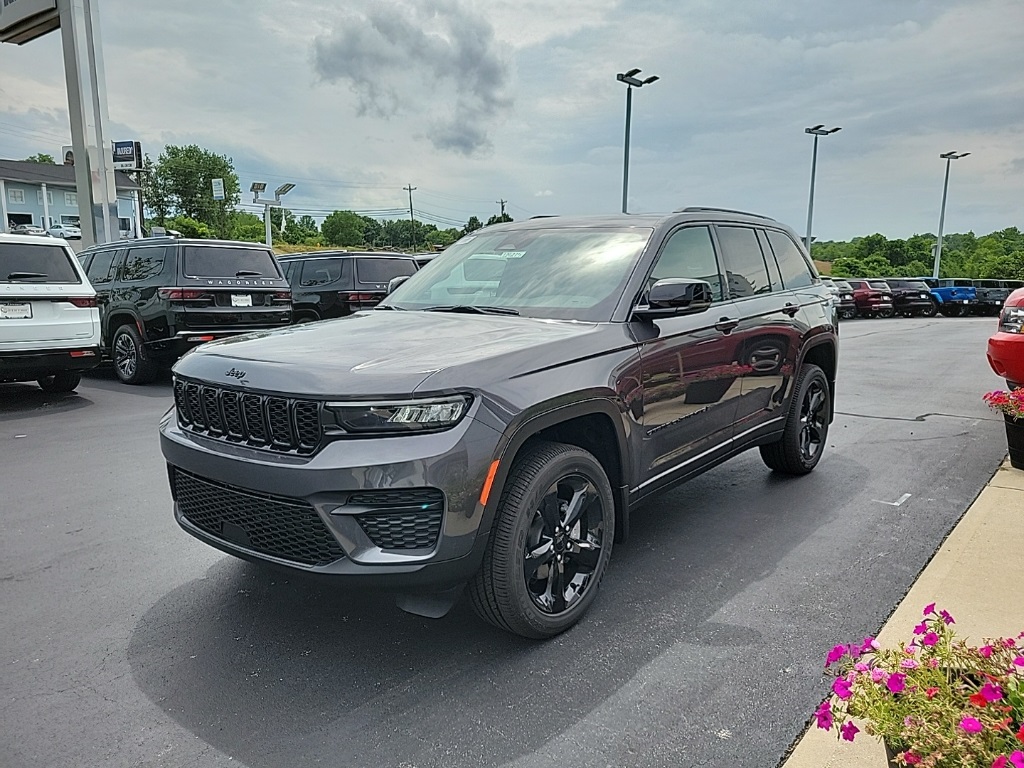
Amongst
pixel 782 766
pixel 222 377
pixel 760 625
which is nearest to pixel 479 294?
pixel 222 377

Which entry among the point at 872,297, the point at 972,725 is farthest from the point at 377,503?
the point at 872,297

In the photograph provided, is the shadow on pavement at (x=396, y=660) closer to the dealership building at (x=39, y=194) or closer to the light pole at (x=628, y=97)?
the light pole at (x=628, y=97)

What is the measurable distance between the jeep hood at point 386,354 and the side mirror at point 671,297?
1.08ft

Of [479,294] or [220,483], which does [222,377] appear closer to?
[220,483]

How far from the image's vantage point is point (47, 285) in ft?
26.0

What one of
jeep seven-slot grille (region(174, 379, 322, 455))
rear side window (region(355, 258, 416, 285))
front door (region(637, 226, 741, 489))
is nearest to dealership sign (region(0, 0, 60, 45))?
rear side window (region(355, 258, 416, 285))

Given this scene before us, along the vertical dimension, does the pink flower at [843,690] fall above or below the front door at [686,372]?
below

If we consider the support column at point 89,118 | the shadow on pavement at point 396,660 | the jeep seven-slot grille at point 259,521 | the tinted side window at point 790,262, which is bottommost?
the shadow on pavement at point 396,660

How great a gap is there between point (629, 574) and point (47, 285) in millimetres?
7284

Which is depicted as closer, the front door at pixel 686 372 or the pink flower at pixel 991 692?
the pink flower at pixel 991 692

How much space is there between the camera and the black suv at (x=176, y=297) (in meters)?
9.30

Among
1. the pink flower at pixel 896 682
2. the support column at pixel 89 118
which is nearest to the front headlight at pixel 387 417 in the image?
the pink flower at pixel 896 682

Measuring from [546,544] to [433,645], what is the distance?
0.62m

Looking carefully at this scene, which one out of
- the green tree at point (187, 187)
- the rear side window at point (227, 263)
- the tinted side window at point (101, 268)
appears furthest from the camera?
the green tree at point (187, 187)
